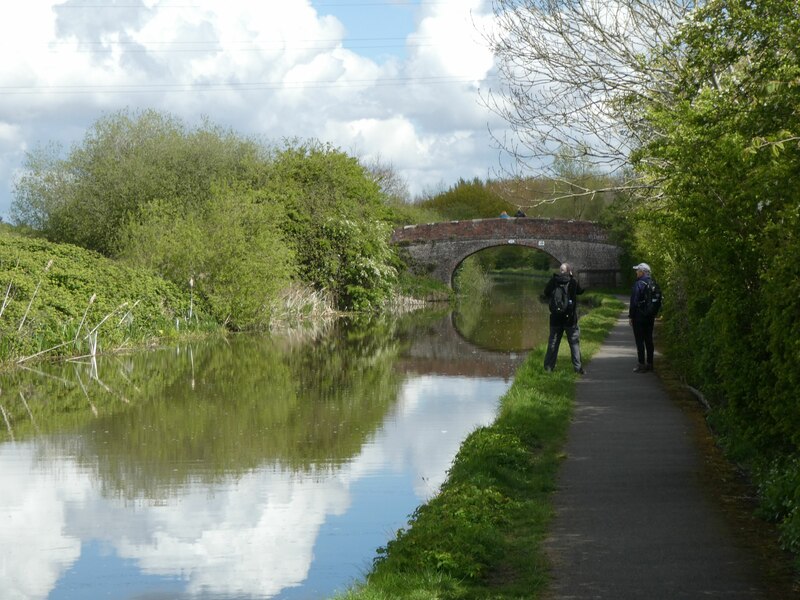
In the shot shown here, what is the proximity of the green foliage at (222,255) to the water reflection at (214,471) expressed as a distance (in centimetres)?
1054

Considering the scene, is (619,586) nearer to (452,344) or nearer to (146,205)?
(452,344)

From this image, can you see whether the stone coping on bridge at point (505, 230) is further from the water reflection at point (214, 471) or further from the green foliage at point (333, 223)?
the water reflection at point (214, 471)

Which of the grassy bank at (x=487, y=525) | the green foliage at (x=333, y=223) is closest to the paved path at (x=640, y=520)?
the grassy bank at (x=487, y=525)

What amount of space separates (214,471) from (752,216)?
6.52 meters

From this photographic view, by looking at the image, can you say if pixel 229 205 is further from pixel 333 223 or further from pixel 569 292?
pixel 569 292

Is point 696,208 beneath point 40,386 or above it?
above

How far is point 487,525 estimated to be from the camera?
7855 millimetres

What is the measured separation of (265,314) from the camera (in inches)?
1382

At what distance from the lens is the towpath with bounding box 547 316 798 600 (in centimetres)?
636

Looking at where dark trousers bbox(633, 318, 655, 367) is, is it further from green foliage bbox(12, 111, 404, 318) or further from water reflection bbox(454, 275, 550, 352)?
green foliage bbox(12, 111, 404, 318)

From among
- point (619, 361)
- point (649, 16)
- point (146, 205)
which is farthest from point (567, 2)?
point (146, 205)

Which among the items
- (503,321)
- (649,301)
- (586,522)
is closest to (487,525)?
(586,522)

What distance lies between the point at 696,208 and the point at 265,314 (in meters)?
26.2

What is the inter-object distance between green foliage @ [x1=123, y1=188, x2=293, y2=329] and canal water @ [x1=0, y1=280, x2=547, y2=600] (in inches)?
326
